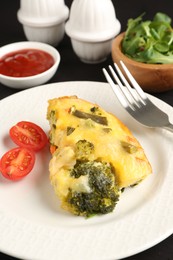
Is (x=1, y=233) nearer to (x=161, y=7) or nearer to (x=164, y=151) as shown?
(x=164, y=151)

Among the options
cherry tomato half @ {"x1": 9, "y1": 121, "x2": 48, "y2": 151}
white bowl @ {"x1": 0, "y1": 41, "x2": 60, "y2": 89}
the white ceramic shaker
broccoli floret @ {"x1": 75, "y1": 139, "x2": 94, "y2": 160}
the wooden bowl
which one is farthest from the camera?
the white ceramic shaker

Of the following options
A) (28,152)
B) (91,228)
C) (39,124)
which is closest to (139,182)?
(91,228)

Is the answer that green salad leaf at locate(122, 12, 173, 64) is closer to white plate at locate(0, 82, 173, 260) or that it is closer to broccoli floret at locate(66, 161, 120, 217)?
white plate at locate(0, 82, 173, 260)

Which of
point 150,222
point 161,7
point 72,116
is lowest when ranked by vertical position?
point 161,7

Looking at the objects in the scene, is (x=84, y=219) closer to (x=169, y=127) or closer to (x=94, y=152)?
(x=94, y=152)

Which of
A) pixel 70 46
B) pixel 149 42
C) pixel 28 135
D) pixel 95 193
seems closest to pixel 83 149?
pixel 95 193

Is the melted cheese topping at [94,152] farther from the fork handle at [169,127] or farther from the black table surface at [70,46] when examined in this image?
the black table surface at [70,46]

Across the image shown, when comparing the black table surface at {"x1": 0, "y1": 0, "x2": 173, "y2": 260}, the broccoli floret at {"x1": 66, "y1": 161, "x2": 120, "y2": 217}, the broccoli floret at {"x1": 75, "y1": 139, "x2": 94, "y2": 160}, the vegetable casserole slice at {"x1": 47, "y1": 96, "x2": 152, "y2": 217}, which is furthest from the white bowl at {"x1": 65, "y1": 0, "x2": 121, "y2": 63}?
the broccoli floret at {"x1": 66, "y1": 161, "x2": 120, "y2": 217}
